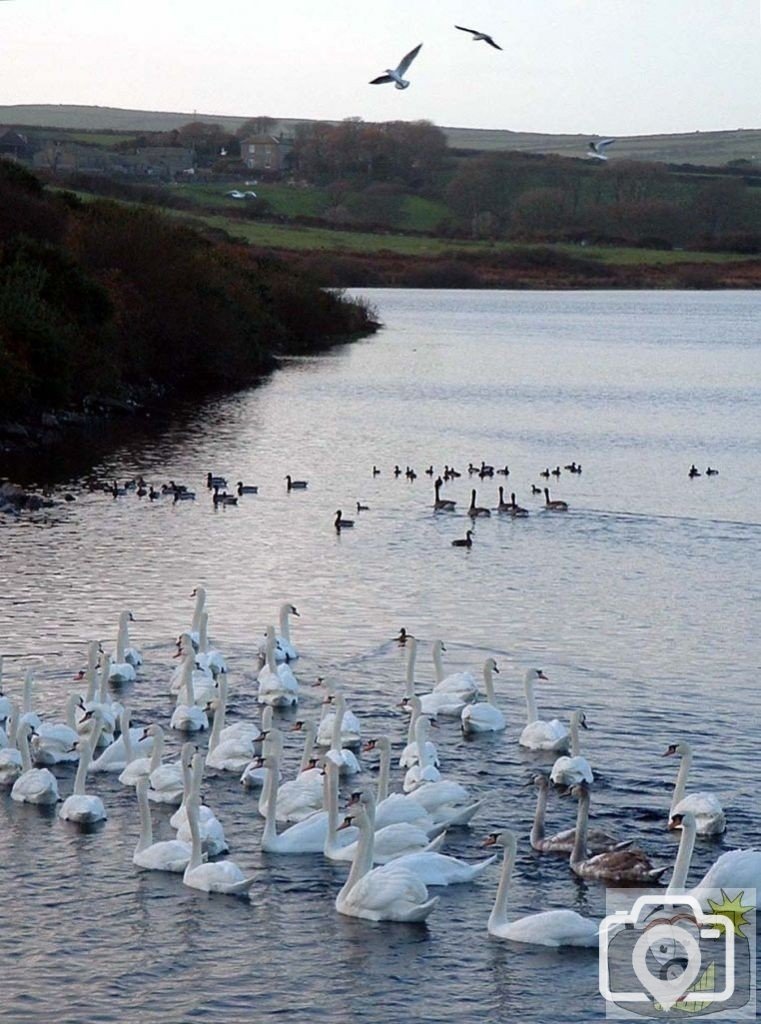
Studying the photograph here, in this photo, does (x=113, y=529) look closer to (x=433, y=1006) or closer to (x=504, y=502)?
(x=504, y=502)

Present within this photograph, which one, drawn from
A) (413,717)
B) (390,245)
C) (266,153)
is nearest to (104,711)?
(413,717)

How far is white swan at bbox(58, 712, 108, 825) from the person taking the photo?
14.8 meters

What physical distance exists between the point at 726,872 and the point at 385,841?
8.88ft

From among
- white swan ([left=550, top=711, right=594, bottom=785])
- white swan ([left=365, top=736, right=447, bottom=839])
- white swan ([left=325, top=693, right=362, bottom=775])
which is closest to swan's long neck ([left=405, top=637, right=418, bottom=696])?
white swan ([left=325, top=693, right=362, bottom=775])

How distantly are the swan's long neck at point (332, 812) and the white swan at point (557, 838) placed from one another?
159cm

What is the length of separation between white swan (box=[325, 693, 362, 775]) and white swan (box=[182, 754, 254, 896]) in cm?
226

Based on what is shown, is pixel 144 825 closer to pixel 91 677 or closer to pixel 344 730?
pixel 344 730

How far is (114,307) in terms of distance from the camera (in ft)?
166

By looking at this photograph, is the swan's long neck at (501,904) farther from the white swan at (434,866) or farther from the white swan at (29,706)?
Answer: the white swan at (29,706)

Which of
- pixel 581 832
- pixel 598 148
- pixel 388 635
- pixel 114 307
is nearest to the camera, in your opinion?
pixel 581 832

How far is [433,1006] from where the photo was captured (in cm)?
1186

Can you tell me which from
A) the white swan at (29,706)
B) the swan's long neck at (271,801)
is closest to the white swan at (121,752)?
the white swan at (29,706)

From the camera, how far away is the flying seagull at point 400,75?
53.7 ft

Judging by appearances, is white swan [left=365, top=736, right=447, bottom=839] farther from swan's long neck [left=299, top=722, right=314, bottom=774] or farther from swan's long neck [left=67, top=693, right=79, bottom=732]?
swan's long neck [left=67, top=693, right=79, bottom=732]
